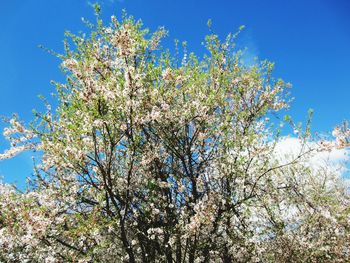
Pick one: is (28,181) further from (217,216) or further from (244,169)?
(244,169)

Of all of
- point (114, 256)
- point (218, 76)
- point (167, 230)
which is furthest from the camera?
point (218, 76)

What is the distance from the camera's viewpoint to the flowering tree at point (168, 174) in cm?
1034

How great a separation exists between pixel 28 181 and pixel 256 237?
809cm

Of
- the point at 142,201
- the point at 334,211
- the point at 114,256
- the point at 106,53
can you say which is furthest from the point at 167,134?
the point at 334,211

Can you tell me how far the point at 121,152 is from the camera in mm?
12195

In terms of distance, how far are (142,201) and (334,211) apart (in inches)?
287

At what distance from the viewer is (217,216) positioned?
12219mm

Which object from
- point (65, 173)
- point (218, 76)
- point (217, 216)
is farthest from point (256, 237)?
point (65, 173)

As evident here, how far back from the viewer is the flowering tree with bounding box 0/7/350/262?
10.3 m

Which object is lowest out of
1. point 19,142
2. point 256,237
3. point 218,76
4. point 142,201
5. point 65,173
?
point 256,237

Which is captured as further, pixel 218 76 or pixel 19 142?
pixel 218 76

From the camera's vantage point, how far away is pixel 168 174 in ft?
41.4

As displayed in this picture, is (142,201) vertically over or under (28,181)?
under

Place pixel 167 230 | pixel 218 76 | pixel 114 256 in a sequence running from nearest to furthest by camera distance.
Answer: pixel 167 230, pixel 114 256, pixel 218 76
